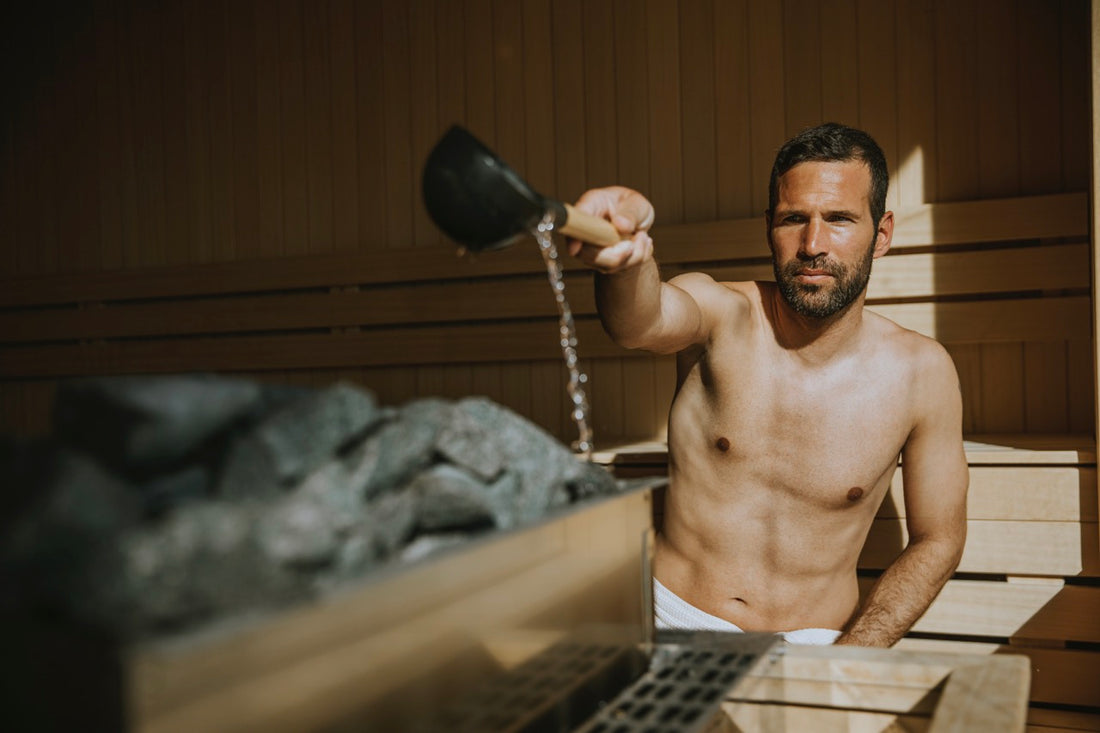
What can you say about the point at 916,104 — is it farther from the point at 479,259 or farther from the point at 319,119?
the point at 319,119

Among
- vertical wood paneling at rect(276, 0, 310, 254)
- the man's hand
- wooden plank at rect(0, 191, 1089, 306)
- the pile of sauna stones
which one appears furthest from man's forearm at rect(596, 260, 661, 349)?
vertical wood paneling at rect(276, 0, 310, 254)

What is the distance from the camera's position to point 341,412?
921 mm

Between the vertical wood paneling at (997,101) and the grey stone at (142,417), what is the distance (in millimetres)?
3282

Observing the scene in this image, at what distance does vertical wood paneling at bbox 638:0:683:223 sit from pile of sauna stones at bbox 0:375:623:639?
294 cm

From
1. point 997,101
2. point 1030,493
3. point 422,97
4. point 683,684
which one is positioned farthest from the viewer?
point 422,97

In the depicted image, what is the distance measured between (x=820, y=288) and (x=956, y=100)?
1531 mm

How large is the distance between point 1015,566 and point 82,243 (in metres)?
4.34

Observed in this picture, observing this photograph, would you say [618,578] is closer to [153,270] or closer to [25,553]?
[25,553]

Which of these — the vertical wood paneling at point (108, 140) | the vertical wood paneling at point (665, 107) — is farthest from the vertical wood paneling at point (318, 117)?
the vertical wood paneling at point (665, 107)

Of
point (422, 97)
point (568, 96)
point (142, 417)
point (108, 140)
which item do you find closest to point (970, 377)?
point (568, 96)

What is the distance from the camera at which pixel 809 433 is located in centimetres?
253

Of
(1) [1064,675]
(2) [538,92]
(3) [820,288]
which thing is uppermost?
(2) [538,92]

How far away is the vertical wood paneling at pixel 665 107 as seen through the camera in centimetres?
390

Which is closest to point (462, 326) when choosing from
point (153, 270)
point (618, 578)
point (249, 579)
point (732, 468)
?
point (153, 270)
